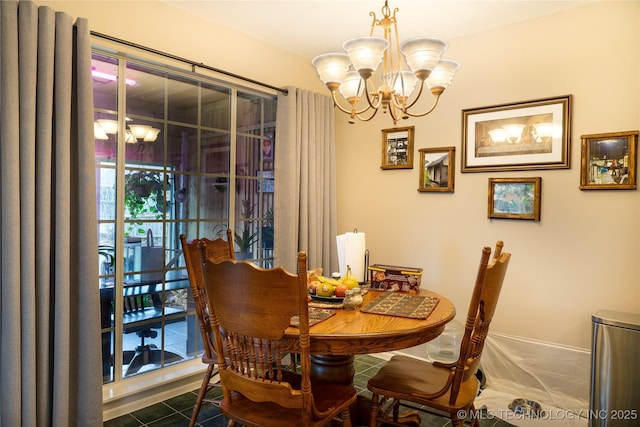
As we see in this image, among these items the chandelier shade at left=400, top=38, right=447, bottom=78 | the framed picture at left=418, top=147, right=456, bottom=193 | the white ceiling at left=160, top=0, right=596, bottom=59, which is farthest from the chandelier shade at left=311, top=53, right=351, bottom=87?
the framed picture at left=418, top=147, right=456, bottom=193

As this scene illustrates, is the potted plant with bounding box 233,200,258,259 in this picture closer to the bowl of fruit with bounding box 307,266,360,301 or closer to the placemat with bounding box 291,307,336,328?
the bowl of fruit with bounding box 307,266,360,301

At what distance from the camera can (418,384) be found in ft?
6.13

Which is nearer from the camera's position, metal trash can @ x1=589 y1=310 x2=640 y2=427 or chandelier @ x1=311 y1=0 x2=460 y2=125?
chandelier @ x1=311 y1=0 x2=460 y2=125

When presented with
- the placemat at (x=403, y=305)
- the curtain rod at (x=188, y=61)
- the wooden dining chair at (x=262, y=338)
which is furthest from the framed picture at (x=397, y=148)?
the wooden dining chair at (x=262, y=338)

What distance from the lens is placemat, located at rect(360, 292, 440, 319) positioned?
1.89m

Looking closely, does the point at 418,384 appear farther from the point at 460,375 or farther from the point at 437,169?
the point at 437,169

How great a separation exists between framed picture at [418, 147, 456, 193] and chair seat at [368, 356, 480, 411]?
1.58 meters

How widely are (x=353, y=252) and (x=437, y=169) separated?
1147 mm

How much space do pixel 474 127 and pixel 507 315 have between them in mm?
1395

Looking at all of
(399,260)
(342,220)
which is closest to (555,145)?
(399,260)

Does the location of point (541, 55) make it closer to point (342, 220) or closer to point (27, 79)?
point (342, 220)

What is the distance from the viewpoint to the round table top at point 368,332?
158 cm

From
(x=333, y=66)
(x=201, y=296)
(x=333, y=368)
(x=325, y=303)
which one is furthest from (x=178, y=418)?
(x=333, y=66)

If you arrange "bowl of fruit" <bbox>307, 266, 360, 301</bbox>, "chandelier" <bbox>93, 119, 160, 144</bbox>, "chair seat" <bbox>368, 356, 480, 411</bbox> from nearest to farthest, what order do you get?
"chair seat" <bbox>368, 356, 480, 411</bbox>, "bowl of fruit" <bbox>307, 266, 360, 301</bbox>, "chandelier" <bbox>93, 119, 160, 144</bbox>
